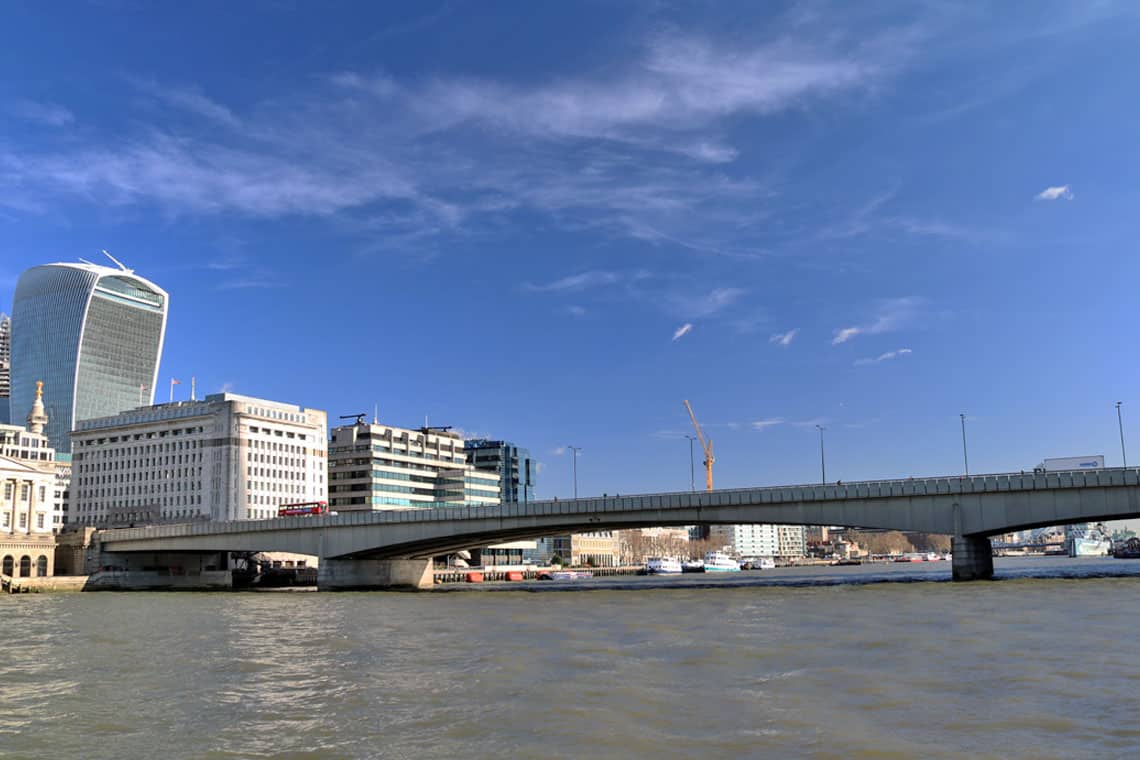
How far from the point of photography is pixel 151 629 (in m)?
53.1

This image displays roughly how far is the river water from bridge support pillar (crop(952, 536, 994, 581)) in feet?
102

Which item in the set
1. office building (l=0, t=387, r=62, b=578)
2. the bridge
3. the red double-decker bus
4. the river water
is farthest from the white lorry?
office building (l=0, t=387, r=62, b=578)

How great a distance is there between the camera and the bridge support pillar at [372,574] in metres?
108

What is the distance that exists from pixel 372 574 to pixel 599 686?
87382 mm

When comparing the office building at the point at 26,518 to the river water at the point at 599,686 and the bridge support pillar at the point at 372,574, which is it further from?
the river water at the point at 599,686

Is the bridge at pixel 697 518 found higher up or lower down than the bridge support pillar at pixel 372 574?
higher up

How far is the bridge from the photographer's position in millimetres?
82188

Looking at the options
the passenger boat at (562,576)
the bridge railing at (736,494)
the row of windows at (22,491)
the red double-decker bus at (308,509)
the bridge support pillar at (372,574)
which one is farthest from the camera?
the passenger boat at (562,576)

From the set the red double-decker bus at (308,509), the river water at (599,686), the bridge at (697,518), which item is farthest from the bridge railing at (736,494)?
the river water at (599,686)

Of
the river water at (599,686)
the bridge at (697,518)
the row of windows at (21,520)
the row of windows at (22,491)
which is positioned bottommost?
the river water at (599,686)

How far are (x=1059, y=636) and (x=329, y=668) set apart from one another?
26.9 m

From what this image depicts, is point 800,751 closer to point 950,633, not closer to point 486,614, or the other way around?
point 950,633

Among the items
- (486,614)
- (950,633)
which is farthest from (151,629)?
(950,633)

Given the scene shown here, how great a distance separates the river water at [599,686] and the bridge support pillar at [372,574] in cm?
5350
